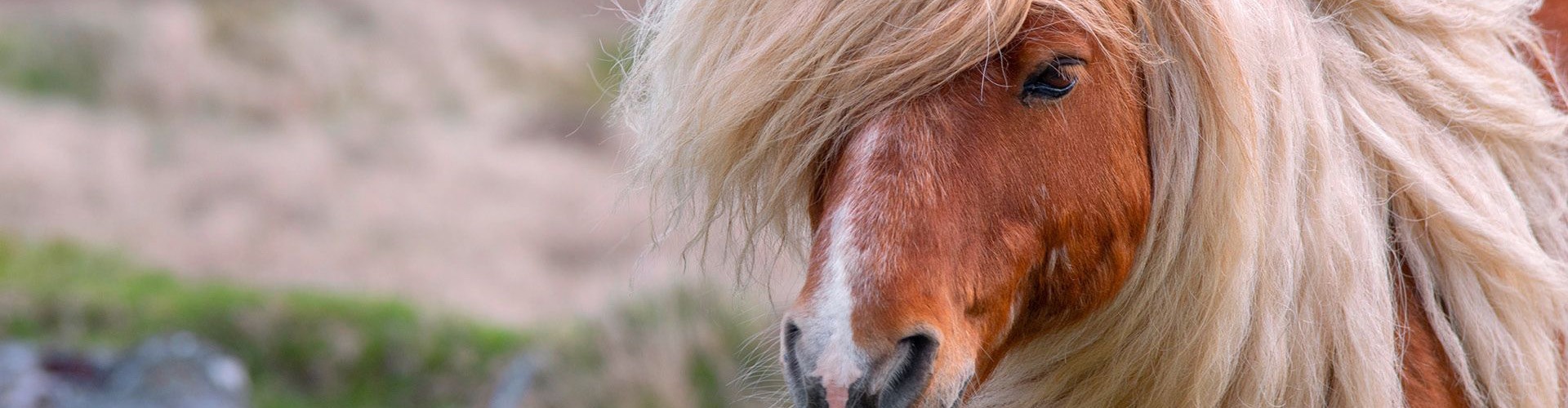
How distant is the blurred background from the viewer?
5.81 metres

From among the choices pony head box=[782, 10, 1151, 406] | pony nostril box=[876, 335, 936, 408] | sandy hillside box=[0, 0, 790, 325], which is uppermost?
sandy hillside box=[0, 0, 790, 325]

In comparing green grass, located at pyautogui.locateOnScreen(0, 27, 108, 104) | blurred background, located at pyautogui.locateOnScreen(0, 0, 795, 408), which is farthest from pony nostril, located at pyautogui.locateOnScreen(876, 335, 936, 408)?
green grass, located at pyautogui.locateOnScreen(0, 27, 108, 104)

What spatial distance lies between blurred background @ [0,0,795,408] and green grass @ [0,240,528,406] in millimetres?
15

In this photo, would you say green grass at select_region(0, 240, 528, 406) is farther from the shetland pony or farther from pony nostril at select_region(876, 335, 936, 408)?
pony nostril at select_region(876, 335, 936, 408)

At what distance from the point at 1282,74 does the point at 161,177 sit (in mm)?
10856

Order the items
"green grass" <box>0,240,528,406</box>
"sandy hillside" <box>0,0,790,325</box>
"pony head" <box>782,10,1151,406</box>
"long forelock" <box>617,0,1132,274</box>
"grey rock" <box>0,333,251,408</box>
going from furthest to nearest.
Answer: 1. "sandy hillside" <box>0,0,790,325</box>
2. "green grass" <box>0,240,528,406</box>
3. "grey rock" <box>0,333,251,408</box>
4. "long forelock" <box>617,0,1132,274</box>
5. "pony head" <box>782,10,1151,406</box>

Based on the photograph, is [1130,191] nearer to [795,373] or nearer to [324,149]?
[795,373]

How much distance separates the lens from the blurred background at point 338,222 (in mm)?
5812

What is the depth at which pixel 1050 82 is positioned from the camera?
1830mm

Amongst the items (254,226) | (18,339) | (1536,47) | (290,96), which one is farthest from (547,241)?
(1536,47)

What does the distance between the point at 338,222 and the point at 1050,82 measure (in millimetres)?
10264

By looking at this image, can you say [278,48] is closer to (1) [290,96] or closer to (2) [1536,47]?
(1) [290,96]

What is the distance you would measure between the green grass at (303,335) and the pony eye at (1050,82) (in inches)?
199

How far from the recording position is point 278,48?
14883 mm
